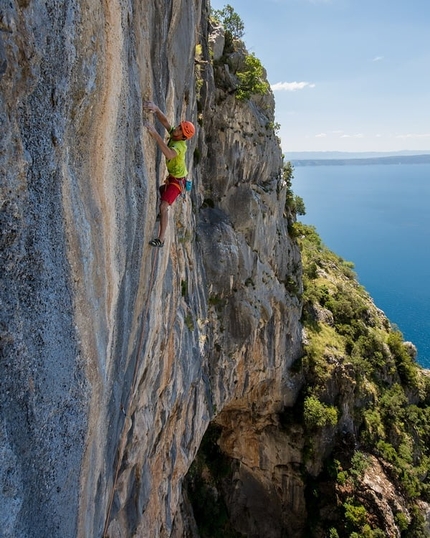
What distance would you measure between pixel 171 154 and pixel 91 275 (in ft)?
8.95

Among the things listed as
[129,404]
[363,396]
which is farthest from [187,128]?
[363,396]

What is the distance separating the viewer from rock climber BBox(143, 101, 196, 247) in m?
6.19

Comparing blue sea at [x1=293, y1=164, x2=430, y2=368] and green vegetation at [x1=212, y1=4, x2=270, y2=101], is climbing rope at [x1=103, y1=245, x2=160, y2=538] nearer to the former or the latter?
green vegetation at [x1=212, y1=4, x2=270, y2=101]

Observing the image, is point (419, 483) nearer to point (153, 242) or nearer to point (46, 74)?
point (153, 242)

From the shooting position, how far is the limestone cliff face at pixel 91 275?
362 cm

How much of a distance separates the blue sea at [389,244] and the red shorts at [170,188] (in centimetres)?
5021

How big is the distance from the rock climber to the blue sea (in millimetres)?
50230

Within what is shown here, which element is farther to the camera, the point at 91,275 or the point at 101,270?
the point at 101,270

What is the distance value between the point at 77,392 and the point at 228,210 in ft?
37.5

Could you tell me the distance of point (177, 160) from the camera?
264 inches

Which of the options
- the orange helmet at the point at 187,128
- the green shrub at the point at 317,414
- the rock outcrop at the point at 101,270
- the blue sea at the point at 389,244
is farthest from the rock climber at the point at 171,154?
the blue sea at the point at 389,244

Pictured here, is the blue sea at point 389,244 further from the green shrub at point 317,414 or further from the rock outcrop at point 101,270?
the rock outcrop at point 101,270

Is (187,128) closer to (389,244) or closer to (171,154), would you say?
(171,154)

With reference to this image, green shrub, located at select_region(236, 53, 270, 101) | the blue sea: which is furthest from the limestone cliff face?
the blue sea
